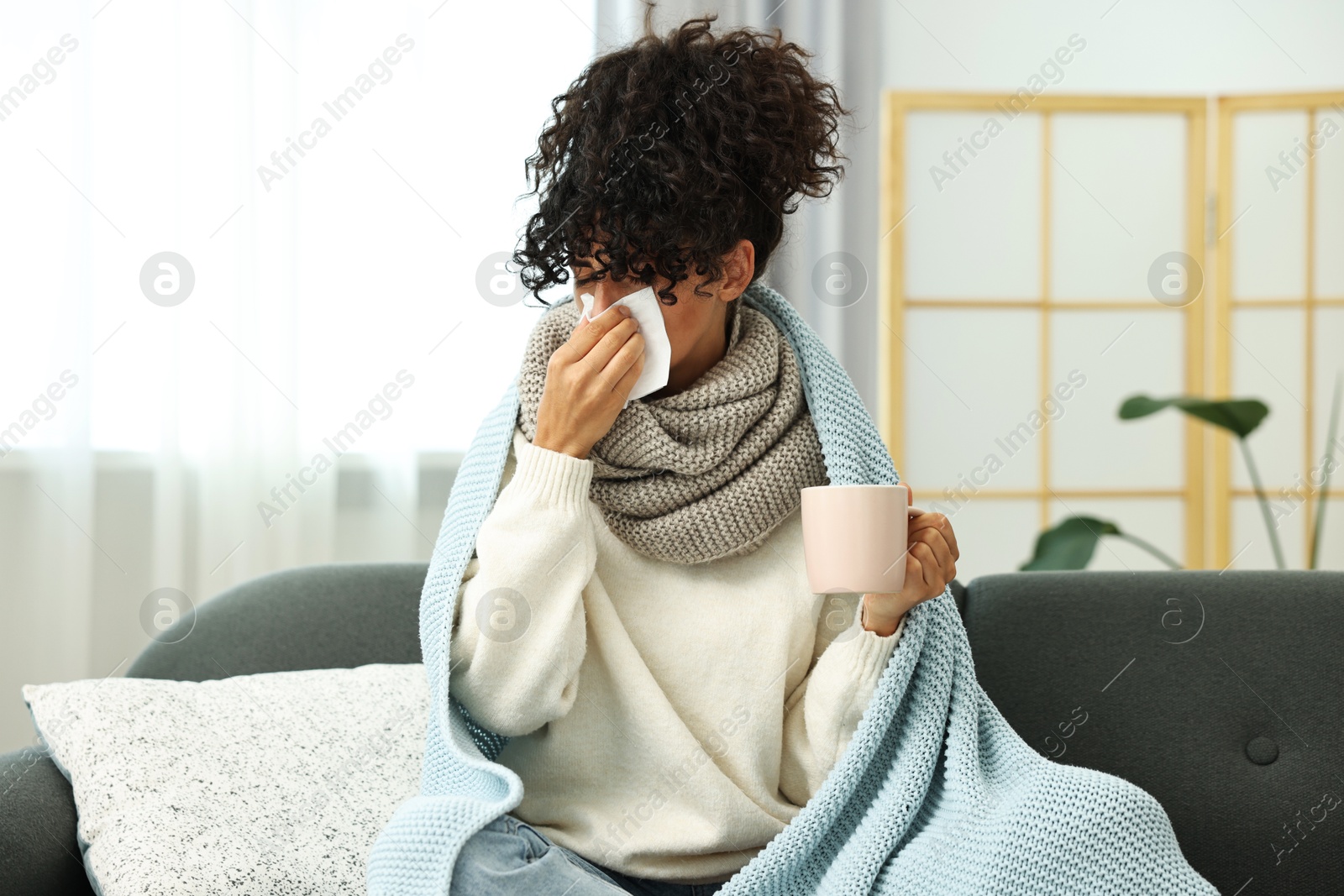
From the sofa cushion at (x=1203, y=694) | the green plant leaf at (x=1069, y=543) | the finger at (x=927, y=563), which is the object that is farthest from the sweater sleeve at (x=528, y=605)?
the green plant leaf at (x=1069, y=543)

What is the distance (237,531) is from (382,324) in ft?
1.83

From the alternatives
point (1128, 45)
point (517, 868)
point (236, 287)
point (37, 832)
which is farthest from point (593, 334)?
point (1128, 45)

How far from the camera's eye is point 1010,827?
90 cm

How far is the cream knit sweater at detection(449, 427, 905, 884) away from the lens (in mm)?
1039

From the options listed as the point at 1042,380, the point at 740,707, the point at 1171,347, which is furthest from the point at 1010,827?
the point at 1171,347

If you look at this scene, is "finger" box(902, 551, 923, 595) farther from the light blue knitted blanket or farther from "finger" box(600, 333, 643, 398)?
"finger" box(600, 333, 643, 398)

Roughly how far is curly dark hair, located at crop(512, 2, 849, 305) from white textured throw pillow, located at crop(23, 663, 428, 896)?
1.93 feet

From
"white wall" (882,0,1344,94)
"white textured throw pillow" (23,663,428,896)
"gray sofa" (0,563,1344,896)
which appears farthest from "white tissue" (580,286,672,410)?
"white wall" (882,0,1344,94)

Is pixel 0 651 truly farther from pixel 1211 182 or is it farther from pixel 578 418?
A: pixel 1211 182

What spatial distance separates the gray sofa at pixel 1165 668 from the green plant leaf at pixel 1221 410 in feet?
3.09

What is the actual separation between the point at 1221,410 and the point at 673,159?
1795 mm

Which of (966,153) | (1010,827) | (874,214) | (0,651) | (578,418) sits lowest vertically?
(0,651)

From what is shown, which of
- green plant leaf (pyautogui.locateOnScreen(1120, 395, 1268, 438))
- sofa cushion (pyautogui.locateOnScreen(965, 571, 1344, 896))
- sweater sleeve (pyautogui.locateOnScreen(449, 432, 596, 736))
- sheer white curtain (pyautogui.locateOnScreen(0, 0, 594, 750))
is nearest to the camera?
sweater sleeve (pyautogui.locateOnScreen(449, 432, 596, 736))

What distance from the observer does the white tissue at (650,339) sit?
1.08 meters
